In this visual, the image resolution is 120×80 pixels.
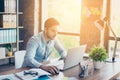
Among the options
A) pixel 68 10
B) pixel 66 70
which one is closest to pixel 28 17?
pixel 68 10

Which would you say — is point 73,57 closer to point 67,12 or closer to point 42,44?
point 42,44

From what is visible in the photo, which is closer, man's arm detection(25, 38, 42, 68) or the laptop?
the laptop

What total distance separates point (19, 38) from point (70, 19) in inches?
53.5

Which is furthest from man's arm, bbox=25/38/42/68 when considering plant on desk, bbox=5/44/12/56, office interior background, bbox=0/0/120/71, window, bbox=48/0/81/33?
plant on desk, bbox=5/44/12/56

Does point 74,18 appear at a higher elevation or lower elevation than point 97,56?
higher

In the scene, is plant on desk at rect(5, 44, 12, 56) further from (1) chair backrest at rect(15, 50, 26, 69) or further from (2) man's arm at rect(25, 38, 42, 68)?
(2) man's arm at rect(25, 38, 42, 68)

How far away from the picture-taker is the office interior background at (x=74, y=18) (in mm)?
4656

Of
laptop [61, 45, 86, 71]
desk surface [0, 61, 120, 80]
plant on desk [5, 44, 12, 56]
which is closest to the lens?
desk surface [0, 61, 120, 80]

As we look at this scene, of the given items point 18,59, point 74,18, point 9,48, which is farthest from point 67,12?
point 18,59

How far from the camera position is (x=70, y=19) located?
5289mm

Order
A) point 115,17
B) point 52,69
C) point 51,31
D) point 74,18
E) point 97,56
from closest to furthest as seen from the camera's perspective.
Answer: point 52,69
point 97,56
point 51,31
point 115,17
point 74,18

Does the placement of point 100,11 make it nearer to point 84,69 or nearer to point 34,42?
point 34,42

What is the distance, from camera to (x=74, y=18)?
205 inches

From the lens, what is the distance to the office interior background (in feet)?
15.3
